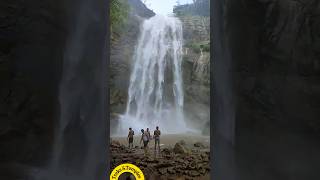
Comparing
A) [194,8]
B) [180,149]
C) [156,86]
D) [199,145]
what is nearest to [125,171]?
A: [180,149]

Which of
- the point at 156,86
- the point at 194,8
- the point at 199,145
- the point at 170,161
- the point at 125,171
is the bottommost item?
the point at 125,171

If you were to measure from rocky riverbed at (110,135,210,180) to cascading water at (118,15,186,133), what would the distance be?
8.14 meters

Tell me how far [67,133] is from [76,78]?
478 mm

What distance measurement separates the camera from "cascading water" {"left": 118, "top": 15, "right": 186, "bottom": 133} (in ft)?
105

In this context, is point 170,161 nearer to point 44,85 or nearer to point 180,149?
point 180,149

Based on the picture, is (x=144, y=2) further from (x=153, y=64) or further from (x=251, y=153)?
(x=251, y=153)

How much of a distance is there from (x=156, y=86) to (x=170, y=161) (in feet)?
50.1

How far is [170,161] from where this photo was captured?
61.9 ft

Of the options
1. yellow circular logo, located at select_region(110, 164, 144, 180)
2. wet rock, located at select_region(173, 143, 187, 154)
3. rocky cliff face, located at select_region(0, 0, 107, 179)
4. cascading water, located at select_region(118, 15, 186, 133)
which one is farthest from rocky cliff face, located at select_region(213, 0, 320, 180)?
cascading water, located at select_region(118, 15, 186, 133)

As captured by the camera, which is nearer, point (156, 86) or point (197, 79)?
point (197, 79)

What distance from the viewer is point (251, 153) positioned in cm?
314

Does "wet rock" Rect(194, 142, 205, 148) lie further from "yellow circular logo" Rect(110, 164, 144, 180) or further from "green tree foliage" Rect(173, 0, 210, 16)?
"green tree foliage" Rect(173, 0, 210, 16)

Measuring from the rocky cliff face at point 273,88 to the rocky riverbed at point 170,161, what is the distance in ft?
44.3

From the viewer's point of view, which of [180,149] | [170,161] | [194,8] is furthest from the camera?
[194,8]
